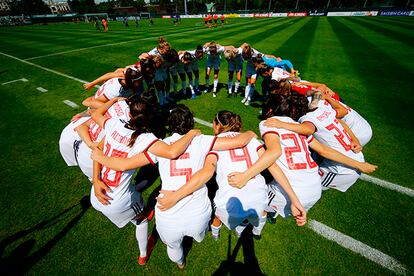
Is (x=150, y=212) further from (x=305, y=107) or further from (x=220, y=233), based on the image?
(x=305, y=107)

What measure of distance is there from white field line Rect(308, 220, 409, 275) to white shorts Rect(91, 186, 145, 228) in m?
3.12

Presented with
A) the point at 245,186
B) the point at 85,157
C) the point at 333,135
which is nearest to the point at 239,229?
the point at 245,186

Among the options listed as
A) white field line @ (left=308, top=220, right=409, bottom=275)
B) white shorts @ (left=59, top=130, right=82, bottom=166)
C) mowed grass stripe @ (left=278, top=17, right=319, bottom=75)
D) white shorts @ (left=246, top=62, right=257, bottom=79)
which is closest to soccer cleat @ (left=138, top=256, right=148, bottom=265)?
white shorts @ (left=59, top=130, right=82, bottom=166)

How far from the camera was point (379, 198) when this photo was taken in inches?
156

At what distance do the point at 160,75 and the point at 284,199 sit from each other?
6.36 meters

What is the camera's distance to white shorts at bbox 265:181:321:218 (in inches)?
111

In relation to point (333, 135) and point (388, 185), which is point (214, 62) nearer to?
point (333, 135)

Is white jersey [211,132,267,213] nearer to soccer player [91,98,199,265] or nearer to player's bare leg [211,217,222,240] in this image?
soccer player [91,98,199,265]

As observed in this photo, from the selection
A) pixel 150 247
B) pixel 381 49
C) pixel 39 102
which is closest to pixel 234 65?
pixel 150 247

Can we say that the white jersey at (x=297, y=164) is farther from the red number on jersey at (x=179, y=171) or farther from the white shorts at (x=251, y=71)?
the white shorts at (x=251, y=71)

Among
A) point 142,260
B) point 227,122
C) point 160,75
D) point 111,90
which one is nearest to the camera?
point 227,122

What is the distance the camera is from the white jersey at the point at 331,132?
3.11 metres

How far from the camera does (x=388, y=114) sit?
6.91m

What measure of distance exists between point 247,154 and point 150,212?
2.52 m
